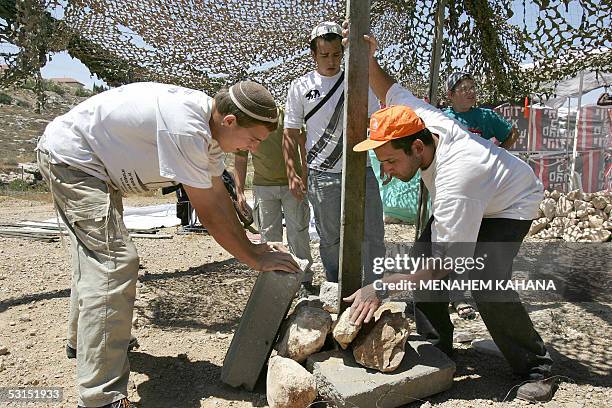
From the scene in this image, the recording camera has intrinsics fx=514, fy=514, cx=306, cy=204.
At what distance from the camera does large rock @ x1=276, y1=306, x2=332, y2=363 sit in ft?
8.48

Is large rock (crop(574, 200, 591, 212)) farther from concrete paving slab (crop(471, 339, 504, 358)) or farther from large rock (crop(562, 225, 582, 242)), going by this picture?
concrete paving slab (crop(471, 339, 504, 358))

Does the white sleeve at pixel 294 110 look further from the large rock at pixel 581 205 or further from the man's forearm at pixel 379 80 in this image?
the large rock at pixel 581 205

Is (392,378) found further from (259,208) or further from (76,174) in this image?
(259,208)

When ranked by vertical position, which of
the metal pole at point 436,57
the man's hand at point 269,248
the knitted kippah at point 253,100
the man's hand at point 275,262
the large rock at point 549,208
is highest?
the metal pole at point 436,57

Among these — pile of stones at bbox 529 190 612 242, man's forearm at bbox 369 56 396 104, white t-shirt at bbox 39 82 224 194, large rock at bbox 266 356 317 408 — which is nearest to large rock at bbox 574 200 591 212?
pile of stones at bbox 529 190 612 242

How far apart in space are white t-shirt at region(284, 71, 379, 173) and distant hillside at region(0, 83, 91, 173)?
37.4 feet

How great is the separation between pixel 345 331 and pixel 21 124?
78.8 feet

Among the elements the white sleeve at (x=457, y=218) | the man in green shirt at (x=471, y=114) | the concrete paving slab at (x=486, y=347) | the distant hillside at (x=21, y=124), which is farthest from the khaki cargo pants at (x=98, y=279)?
the distant hillside at (x=21, y=124)

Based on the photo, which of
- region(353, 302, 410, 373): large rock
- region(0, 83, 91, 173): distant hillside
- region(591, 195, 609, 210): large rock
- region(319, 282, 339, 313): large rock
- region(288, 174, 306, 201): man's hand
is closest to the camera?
region(353, 302, 410, 373): large rock

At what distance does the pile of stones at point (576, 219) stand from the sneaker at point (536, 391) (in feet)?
15.1

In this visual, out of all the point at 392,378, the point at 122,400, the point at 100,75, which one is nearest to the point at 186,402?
the point at 122,400

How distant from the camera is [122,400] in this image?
2207 millimetres

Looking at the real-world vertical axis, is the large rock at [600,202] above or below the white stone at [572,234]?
above

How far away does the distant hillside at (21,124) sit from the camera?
55.8ft
